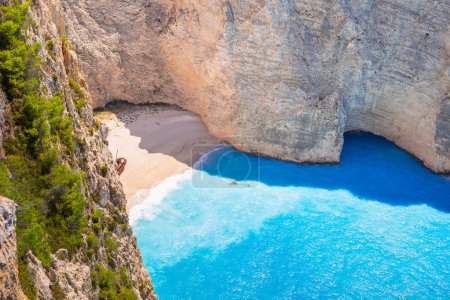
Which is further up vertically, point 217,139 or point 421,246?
point 217,139

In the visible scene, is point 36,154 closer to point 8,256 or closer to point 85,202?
point 85,202

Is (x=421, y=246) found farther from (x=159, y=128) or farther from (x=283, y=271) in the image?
(x=159, y=128)

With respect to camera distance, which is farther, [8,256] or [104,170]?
[104,170]

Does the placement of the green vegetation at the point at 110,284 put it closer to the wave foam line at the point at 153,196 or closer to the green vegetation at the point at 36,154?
the green vegetation at the point at 36,154

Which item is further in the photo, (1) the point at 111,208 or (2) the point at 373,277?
(2) the point at 373,277

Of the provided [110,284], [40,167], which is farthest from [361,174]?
[40,167]

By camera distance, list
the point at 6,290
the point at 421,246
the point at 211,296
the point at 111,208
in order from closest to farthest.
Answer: the point at 6,290 < the point at 111,208 < the point at 211,296 < the point at 421,246

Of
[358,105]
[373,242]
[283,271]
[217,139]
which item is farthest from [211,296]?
[358,105]
